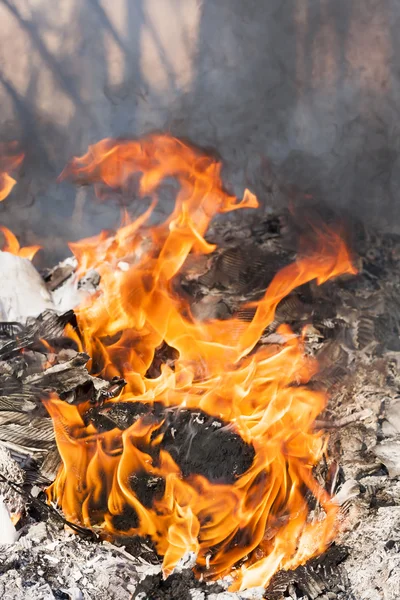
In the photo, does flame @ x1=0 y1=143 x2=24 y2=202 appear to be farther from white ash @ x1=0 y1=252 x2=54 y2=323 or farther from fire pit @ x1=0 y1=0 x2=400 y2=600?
white ash @ x1=0 y1=252 x2=54 y2=323

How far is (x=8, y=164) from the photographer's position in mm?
4965

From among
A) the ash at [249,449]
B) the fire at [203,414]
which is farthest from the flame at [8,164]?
the fire at [203,414]

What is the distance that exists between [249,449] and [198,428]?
8.8 inches

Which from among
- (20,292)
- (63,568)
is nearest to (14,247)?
(20,292)

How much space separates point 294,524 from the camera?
2.54m

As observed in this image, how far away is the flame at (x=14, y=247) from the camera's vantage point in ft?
16.1

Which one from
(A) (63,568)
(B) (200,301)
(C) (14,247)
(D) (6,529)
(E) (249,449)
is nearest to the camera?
(A) (63,568)

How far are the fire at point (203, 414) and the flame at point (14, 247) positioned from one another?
1.27 meters

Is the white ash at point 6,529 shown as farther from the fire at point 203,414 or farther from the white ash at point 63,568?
the fire at point 203,414

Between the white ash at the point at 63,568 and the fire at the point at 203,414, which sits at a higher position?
the white ash at the point at 63,568

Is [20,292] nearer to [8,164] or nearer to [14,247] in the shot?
[14,247]

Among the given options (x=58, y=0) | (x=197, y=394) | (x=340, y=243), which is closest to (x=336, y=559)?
(x=197, y=394)

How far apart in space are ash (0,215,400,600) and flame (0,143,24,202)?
0.99 meters

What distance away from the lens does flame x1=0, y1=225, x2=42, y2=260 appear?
16.1 feet
